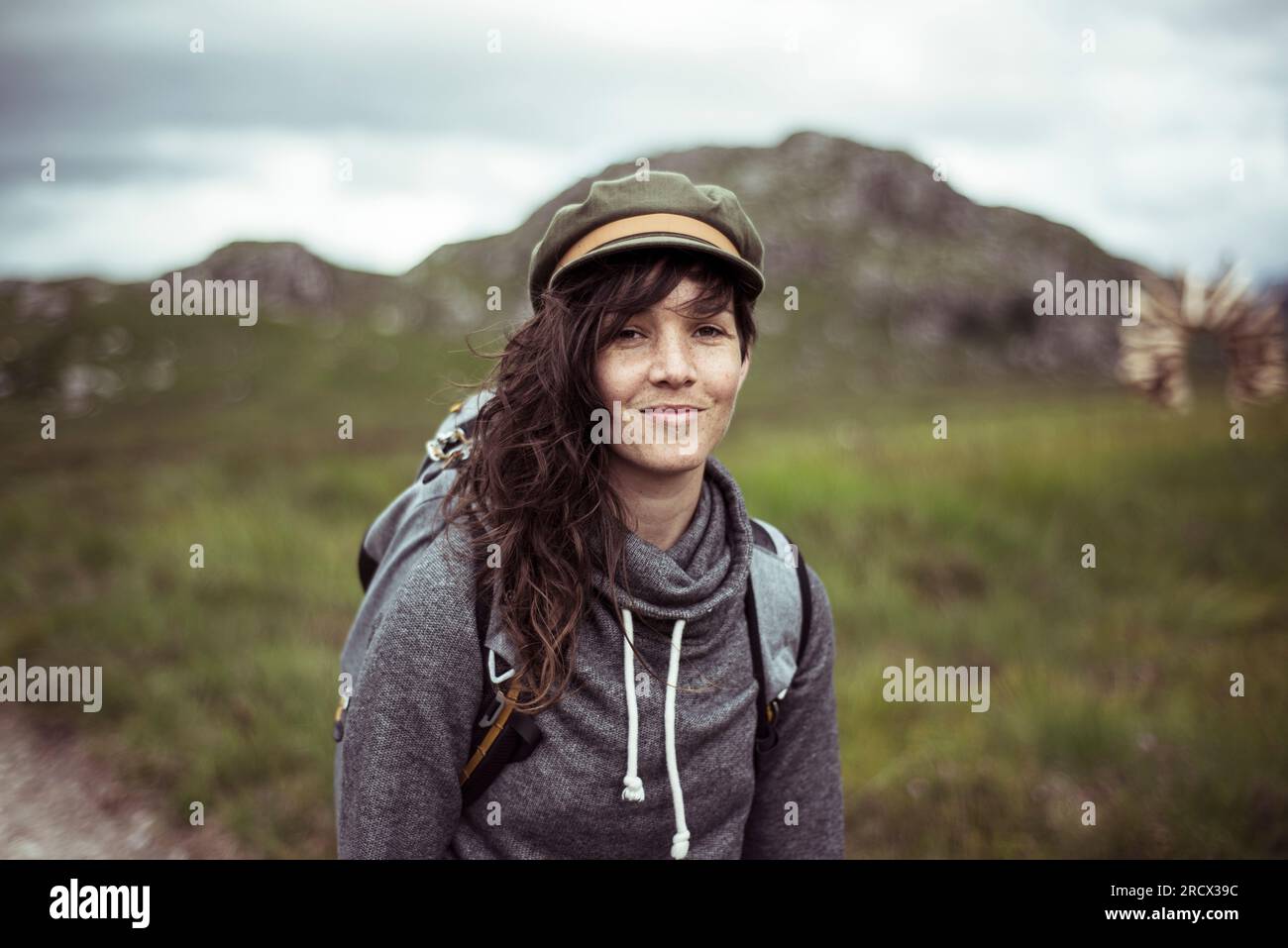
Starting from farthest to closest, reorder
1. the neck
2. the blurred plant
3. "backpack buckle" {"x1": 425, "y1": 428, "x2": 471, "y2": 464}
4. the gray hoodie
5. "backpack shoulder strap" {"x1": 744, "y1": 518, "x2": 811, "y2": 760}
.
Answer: the blurred plant → "backpack buckle" {"x1": 425, "y1": 428, "x2": 471, "y2": 464} → "backpack shoulder strap" {"x1": 744, "y1": 518, "x2": 811, "y2": 760} → the neck → the gray hoodie

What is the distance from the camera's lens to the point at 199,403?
31.1m

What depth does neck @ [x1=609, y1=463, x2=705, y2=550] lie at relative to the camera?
2.13 m

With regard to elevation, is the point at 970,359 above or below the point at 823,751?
above

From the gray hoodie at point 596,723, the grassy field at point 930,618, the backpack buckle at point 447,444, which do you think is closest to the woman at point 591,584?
the gray hoodie at point 596,723

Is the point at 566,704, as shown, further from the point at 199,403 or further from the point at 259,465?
the point at 199,403

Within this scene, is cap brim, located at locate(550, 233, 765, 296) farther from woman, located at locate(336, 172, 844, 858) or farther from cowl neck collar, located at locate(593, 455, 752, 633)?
cowl neck collar, located at locate(593, 455, 752, 633)

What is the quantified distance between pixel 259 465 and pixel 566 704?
1009 cm

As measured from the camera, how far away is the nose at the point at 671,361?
198 centimetres

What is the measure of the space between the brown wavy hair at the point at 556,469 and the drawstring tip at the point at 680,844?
1.59 ft

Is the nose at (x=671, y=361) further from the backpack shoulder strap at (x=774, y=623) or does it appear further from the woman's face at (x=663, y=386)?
the backpack shoulder strap at (x=774, y=623)

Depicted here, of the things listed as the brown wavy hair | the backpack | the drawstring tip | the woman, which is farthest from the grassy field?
the drawstring tip

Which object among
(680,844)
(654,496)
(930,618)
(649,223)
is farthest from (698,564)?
(930,618)
